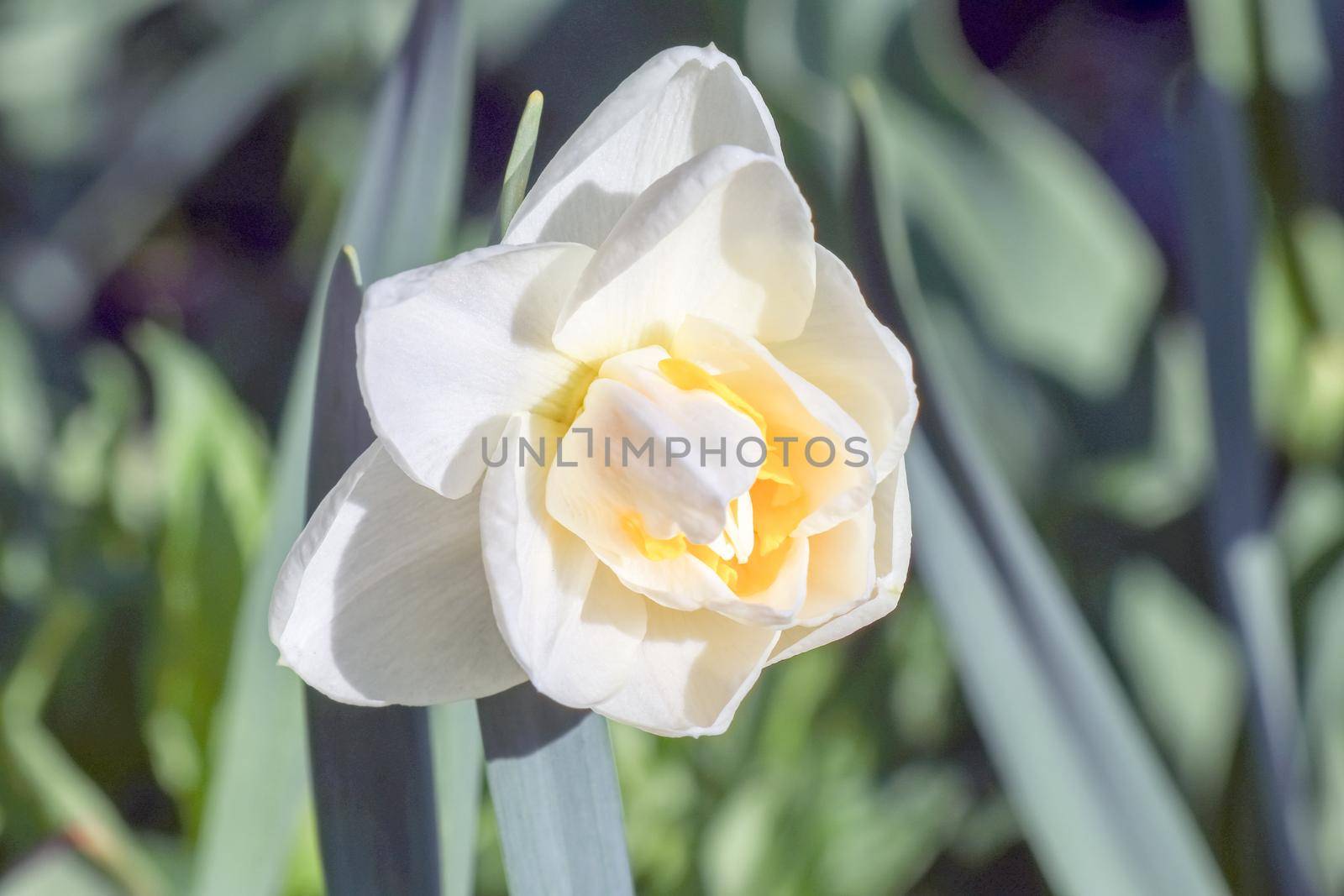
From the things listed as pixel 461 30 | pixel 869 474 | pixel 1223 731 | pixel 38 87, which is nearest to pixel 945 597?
pixel 869 474

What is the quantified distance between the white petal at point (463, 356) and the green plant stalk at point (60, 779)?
1.34 ft

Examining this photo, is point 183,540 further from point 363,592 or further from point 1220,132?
point 1220,132

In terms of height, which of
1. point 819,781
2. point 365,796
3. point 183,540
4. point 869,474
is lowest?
point 819,781

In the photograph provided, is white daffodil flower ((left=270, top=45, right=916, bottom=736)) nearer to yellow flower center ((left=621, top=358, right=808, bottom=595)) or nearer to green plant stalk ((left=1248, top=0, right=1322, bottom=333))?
yellow flower center ((left=621, top=358, right=808, bottom=595))

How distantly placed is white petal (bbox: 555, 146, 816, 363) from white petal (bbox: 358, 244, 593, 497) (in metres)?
0.01

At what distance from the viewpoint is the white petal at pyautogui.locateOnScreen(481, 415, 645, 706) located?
0.30m

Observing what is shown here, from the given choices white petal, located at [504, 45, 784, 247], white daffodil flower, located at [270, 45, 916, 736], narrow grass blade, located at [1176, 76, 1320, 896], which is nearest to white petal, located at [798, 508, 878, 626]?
white daffodil flower, located at [270, 45, 916, 736]

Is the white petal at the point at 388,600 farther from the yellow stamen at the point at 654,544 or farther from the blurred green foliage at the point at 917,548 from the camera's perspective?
the blurred green foliage at the point at 917,548

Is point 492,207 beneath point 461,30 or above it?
beneath

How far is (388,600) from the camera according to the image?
33 centimetres

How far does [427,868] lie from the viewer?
0.37m

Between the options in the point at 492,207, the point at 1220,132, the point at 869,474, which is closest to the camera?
the point at 869,474

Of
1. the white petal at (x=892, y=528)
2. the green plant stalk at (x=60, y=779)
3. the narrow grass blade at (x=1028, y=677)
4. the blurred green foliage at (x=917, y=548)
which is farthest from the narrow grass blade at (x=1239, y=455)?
the green plant stalk at (x=60, y=779)

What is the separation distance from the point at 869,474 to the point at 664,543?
6cm
